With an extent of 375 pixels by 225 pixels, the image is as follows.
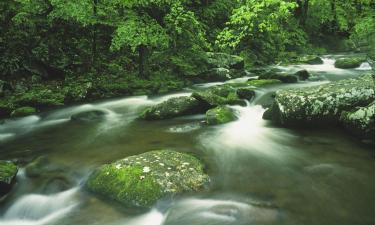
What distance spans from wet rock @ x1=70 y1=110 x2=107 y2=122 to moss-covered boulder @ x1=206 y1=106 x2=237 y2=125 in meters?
3.78

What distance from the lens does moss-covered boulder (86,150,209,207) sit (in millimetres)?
5570

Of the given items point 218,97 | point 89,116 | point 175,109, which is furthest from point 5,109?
point 218,97

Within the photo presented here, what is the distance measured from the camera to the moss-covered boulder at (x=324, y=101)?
848 centimetres

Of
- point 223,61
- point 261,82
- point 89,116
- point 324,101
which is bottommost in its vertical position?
point 89,116

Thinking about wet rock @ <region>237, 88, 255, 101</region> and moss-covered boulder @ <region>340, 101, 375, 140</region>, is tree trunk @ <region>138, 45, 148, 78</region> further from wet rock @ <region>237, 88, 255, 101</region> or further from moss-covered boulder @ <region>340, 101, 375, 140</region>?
moss-covered boulder @ <region>340, 101, 375, 140</region>

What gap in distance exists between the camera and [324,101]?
27.8 ft

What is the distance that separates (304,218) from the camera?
488cm

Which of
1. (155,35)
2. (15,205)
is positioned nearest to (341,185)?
(15,205)

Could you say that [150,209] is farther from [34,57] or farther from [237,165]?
[34,57]

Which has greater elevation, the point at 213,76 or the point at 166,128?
the point at 213,76

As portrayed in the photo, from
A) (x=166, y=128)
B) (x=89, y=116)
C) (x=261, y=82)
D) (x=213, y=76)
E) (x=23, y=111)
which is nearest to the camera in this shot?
(x=166, y=128)

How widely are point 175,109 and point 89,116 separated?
→ 3008 millimetres

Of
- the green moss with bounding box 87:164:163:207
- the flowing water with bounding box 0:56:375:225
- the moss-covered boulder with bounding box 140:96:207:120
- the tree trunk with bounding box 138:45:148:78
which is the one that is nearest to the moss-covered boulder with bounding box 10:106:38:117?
the flowing water with bounding box 0:56:375:225

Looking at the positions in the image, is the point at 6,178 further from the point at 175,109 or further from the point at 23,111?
the point at 23,111
